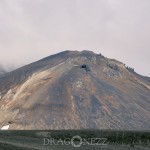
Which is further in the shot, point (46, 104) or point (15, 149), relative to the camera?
point (46, 104)

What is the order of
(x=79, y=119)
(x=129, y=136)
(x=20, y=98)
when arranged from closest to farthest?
1. (x=129, y=136)
2. (x=79, y=119)
3. (x=20, y=98)

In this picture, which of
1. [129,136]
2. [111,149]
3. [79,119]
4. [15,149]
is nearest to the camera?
[15,149]

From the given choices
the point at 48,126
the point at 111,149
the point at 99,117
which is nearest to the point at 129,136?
the point at 111,149

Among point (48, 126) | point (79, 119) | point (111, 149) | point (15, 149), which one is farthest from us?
point (79, 119)

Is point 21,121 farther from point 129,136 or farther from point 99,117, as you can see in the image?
point 129,136

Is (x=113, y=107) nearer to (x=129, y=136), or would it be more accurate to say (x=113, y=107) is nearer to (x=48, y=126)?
(x=48, y=126)

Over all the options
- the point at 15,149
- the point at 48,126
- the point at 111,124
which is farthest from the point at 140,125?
the point at 15,149

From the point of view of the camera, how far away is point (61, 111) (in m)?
182

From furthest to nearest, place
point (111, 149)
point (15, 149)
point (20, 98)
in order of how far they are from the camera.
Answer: point (20, 98) < point (111, 149) < point (15, 149)

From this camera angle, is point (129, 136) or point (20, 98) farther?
point (20, 98)

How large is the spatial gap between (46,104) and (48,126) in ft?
62.2

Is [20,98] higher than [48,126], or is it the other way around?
[20,98]

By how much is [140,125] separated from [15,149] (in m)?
142

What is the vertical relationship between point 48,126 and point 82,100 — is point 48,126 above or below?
below
